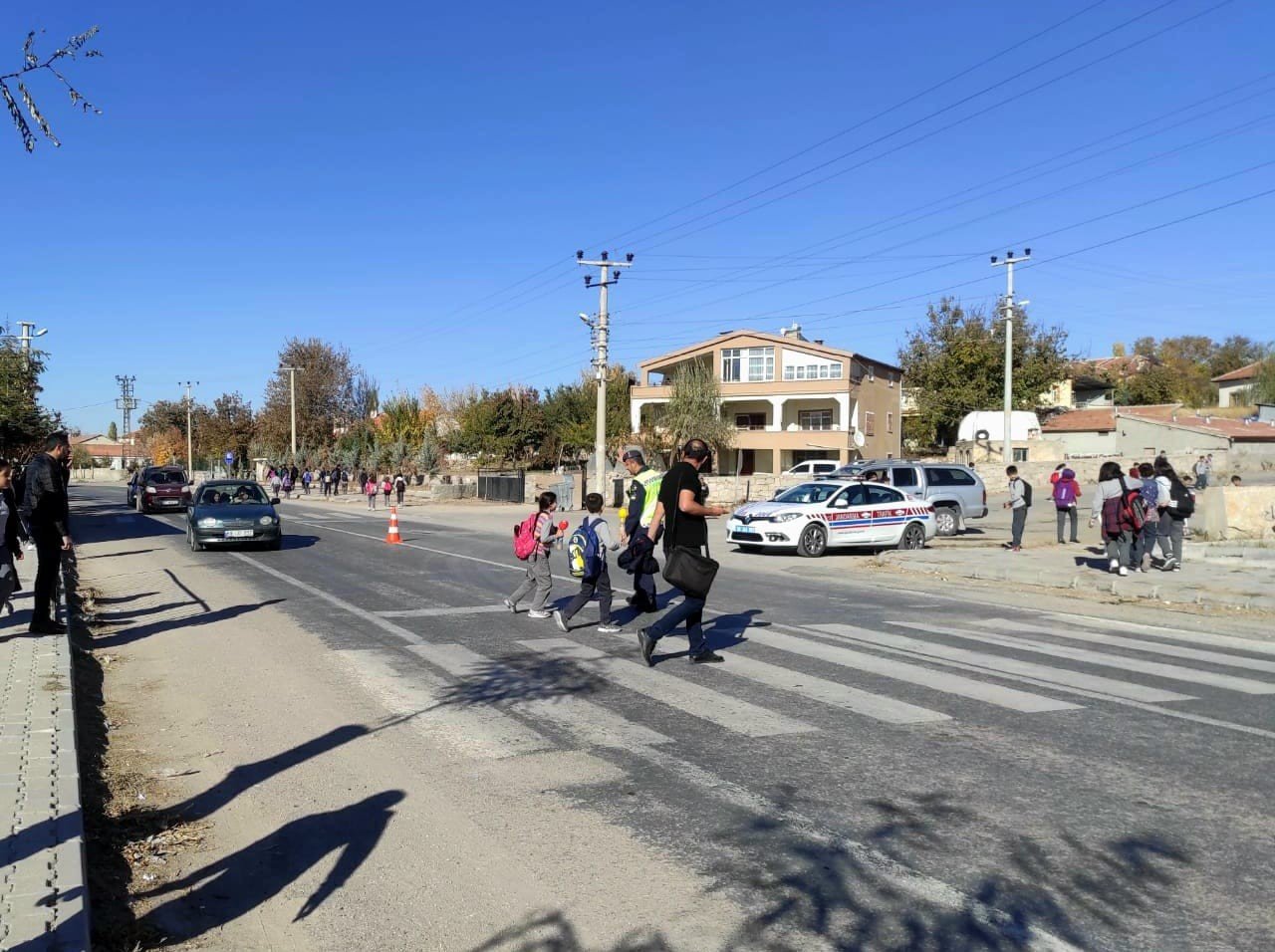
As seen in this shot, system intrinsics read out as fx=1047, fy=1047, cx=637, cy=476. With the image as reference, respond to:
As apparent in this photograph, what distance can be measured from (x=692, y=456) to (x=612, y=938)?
530cm

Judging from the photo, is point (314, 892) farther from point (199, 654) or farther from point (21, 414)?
point (21, 414)

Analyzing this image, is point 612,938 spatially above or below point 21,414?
below

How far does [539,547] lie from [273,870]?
6799 millimetres

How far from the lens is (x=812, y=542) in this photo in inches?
786

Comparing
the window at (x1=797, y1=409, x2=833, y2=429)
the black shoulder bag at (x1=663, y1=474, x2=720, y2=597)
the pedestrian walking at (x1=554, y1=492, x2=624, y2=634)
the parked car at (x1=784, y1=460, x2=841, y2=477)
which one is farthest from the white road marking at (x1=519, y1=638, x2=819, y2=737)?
the window at (x1=797, y1=409, x2=833, y2=429)

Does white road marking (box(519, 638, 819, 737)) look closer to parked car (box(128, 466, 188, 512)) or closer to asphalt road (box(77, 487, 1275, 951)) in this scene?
asphalt road (box(77, 487, 1275, 951))

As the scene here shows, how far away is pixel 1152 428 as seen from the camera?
196 feet

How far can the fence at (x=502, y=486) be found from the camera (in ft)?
149

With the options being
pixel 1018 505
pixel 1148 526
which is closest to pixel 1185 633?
pixel 1148 526

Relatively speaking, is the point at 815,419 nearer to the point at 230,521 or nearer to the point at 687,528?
the point at 230,521

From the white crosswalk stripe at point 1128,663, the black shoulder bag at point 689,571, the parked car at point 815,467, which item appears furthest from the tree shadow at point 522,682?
the parked car at point 815,467

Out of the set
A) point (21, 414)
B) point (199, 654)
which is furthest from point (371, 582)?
point (21, 414)

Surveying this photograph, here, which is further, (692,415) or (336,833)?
(692,415)

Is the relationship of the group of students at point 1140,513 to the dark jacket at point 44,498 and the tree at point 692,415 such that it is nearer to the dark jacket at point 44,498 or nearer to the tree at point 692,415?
the dark jacket at point 44,498
